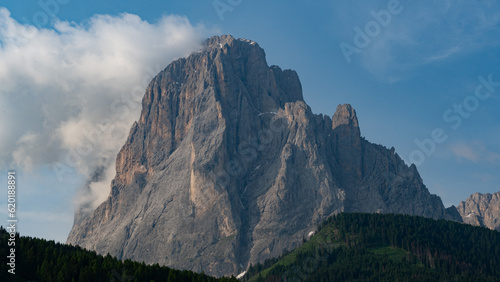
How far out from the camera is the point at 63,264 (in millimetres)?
131375

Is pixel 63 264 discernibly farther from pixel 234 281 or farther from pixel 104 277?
pixel 234 281

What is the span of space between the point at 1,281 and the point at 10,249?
12.2m

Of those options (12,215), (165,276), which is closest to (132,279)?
(165,276)

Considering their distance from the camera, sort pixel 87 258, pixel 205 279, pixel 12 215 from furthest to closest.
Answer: pixel 205 279, pixel 87 258, pixel 12 215

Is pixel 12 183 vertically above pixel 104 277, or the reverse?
pixel 12 183

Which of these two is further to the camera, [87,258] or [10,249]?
[87,258]

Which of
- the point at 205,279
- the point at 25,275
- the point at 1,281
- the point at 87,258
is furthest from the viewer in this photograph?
the point at 205,279

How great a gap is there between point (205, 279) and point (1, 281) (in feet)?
174

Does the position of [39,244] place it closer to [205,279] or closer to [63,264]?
[63,264]

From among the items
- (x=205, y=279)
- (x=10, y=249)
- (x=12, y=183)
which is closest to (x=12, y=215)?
(x=12, y=183)

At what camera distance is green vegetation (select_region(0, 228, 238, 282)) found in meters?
127

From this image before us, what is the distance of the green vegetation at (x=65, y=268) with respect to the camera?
127m

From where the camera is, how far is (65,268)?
12706cm

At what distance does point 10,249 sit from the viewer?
130 m
